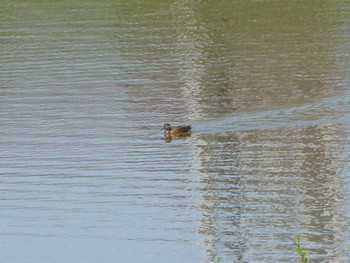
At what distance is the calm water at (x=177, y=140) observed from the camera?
1557 cm

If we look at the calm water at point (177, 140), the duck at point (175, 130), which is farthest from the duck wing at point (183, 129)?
the calm water at point (177, 140)

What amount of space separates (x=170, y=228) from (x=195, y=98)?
30.2 ft

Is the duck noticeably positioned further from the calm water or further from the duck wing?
the calm water

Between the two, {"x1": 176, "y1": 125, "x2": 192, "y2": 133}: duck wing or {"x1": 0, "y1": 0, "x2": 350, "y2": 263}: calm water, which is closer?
{"x1": 0, "y1": 0, "x2": 350, "y2": 263}: calm water

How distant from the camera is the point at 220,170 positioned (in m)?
19.0

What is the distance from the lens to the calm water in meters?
15.6

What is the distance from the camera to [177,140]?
68.8ft

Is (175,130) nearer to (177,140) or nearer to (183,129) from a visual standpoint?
(177,140)

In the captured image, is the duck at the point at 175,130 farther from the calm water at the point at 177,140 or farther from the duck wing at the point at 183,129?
the calm water at the point at 177,140

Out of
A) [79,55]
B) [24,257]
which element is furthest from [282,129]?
[79,55]

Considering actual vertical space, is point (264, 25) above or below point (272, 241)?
above

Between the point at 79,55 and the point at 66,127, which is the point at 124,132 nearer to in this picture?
the point at 66,127

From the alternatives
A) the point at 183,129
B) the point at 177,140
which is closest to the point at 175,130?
the point at 177,140

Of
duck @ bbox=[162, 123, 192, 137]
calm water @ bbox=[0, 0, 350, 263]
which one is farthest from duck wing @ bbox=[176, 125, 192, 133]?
calm water @ bbox=[0, 0, 350, 263]
